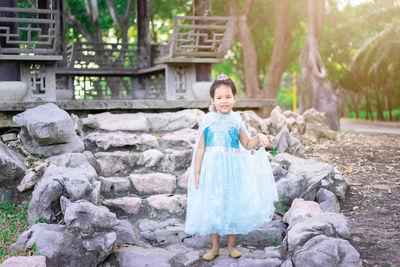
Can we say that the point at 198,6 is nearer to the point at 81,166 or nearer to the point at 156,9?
the point at 81,166

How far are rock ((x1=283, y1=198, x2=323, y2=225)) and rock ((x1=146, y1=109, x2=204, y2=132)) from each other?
2.98 meters

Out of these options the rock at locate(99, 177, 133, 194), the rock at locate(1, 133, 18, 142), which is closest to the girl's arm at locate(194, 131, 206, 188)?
the rock at locate(99, 177, 133, 194)

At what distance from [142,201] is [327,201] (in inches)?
84.9

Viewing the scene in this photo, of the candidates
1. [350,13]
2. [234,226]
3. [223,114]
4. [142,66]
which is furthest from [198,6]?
[350,13]

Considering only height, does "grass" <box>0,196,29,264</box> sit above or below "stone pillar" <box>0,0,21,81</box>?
below

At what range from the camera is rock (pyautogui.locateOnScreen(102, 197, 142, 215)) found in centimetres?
537

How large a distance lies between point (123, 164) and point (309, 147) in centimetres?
397

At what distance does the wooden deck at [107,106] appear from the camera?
7082mm

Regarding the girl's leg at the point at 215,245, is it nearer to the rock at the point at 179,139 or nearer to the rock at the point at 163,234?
the rock at the point at 163,234

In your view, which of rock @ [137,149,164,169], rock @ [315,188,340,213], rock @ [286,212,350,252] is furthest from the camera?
rock @ [137,149,164,169]

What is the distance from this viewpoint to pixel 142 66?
41.6ft

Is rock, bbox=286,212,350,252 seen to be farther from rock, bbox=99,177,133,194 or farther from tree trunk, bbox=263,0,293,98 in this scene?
tree trunk, bbox=263,0,293,98

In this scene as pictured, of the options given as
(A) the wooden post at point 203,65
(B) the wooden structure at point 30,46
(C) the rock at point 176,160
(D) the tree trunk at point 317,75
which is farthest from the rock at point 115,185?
(D) the tree trunk at point 317,75

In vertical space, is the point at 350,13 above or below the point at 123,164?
above
